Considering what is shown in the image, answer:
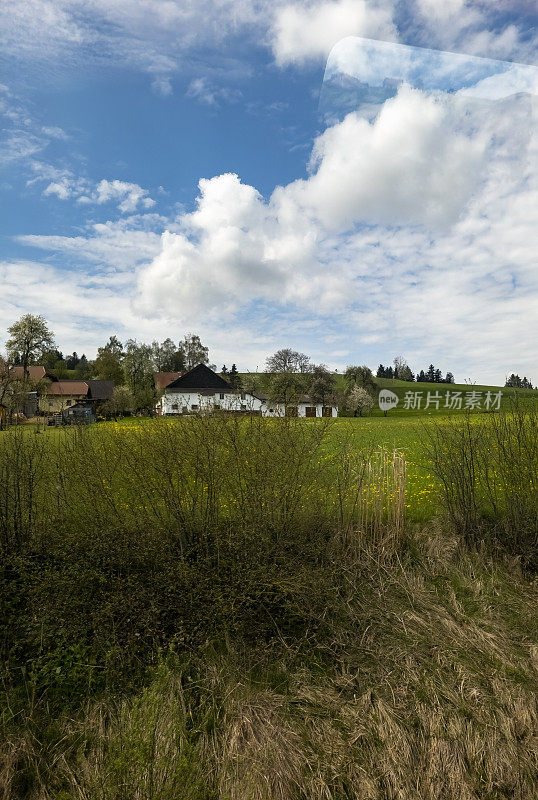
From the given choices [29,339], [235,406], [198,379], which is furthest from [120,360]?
[235,406]

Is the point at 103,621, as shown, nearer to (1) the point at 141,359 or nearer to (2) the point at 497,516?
(2) the point at 497,516

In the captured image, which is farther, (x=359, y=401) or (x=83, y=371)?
(x=83, y=371)

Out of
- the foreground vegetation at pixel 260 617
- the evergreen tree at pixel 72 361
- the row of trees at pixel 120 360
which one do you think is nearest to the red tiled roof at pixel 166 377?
the row of trees at pixel 120 360

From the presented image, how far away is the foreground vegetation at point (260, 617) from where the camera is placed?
2678 millimetres

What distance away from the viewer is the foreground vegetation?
8.79 ft

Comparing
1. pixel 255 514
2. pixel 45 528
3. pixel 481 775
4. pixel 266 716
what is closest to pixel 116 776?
pixel 266 716

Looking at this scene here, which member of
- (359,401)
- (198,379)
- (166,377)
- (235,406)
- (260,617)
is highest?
(166,377)

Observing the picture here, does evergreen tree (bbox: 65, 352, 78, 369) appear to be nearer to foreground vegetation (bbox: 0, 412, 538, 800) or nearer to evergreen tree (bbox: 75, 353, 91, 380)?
evergreen tree (bbox: 75, 353, 91, 380)

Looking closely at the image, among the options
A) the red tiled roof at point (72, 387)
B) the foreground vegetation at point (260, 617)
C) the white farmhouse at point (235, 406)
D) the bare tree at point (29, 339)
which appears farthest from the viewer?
the red tiled roof at point (72, 387)

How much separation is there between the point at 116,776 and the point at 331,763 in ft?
3.90

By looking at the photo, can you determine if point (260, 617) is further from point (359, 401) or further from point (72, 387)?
point (72, 387)

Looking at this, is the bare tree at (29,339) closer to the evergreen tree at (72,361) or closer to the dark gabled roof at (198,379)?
the dark gabled roof at (198,379)

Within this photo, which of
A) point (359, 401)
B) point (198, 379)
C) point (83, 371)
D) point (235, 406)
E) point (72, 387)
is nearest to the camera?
point (235, 406)

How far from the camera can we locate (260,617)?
393 centimetres
